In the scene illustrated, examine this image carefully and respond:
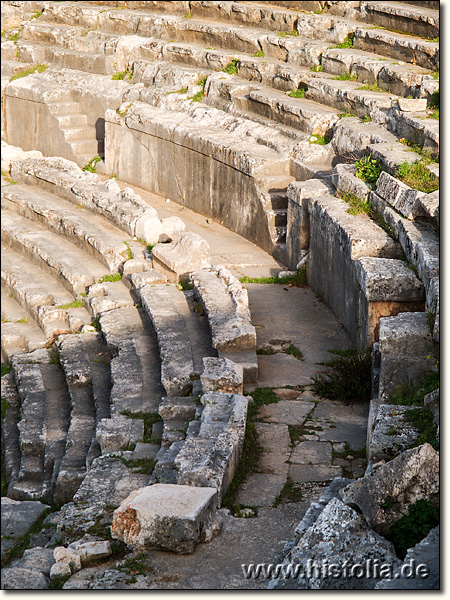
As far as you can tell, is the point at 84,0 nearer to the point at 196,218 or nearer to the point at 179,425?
the point at 196,218

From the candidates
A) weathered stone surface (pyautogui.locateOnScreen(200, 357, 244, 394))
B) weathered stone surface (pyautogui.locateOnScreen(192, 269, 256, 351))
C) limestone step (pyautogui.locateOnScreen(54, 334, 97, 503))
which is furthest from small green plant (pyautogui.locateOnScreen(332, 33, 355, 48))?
weathered stone surface (pyautogui.locateOnScreen(200, 357, 244, 394))

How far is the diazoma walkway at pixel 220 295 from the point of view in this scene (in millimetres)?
5477

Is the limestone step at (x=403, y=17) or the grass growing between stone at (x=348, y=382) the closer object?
the grass growing between stone at (x=348, y=382)

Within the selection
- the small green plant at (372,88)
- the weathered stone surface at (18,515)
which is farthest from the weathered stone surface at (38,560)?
the small green plant at (372,88)

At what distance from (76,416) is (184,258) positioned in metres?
3.03

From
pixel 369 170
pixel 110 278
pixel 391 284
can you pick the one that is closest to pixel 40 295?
pixel 110 278

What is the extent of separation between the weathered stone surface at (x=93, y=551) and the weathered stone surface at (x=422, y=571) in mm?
2049

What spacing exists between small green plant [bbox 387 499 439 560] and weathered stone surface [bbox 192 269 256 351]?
4.01 metres

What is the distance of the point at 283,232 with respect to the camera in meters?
12.4

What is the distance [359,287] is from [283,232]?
3.61 metres

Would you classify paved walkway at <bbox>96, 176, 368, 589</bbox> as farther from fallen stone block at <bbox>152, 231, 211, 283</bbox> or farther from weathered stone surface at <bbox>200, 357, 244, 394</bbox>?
fallen stone block at <bbox>152, 231, 211, 283</bbox>

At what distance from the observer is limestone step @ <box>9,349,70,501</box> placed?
28.3 feet

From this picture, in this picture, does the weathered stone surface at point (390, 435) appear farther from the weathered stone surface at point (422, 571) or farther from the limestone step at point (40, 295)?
the limestone step at point (40, 295)

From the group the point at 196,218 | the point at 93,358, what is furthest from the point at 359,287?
the point at 196,218
